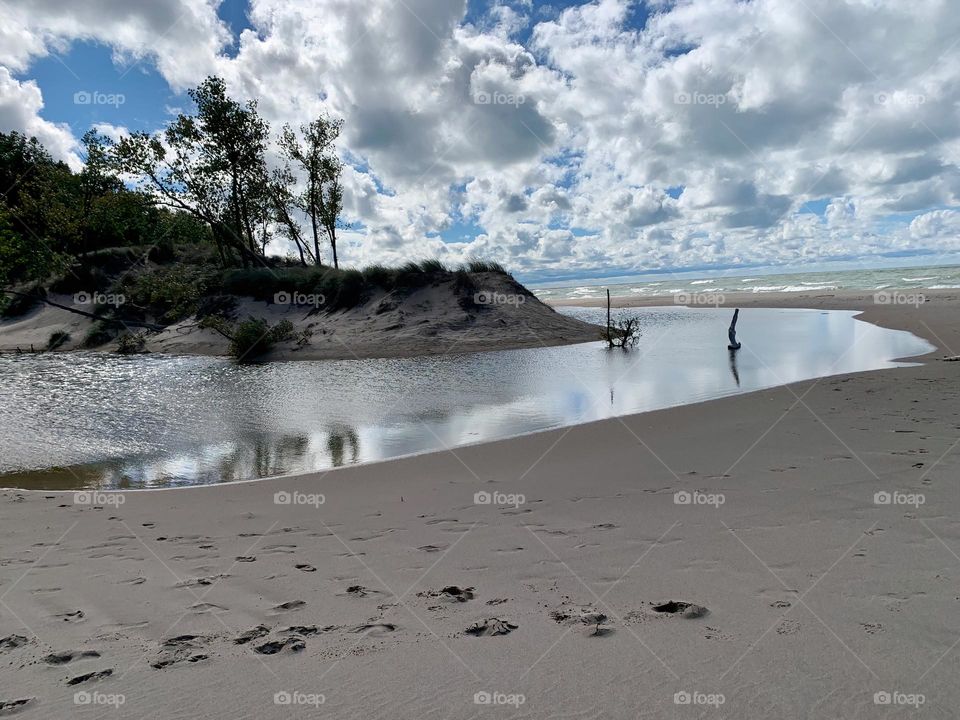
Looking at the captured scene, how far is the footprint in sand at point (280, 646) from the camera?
3243mm

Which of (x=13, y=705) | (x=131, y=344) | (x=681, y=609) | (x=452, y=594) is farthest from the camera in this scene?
(x=131, y=344)

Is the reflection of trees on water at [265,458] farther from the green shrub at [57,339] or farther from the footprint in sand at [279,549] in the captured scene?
the green shrub at [57,339]

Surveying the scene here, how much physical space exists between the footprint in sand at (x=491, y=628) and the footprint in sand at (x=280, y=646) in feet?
3.12

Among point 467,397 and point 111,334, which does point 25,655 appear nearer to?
point 467,397

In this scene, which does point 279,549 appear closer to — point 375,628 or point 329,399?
point 375,628

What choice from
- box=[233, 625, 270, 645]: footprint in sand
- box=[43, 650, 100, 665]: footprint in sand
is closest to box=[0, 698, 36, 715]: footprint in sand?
box=[43, 650, 100, 665]: footprint in sand

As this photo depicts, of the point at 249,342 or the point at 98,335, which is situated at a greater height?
the point at 98,335

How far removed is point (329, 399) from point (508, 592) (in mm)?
10199

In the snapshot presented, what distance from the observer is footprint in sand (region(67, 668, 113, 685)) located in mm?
2947

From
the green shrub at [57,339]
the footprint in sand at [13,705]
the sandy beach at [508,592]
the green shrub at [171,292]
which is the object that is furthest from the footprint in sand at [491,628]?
the green shrub at [57,339]

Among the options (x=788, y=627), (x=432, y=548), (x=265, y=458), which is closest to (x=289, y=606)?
(x=432, y=548)

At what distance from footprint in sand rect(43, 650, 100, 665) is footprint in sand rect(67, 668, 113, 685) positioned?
0.21 m

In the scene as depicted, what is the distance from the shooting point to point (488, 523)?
17.7 feet

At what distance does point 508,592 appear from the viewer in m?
3.95
